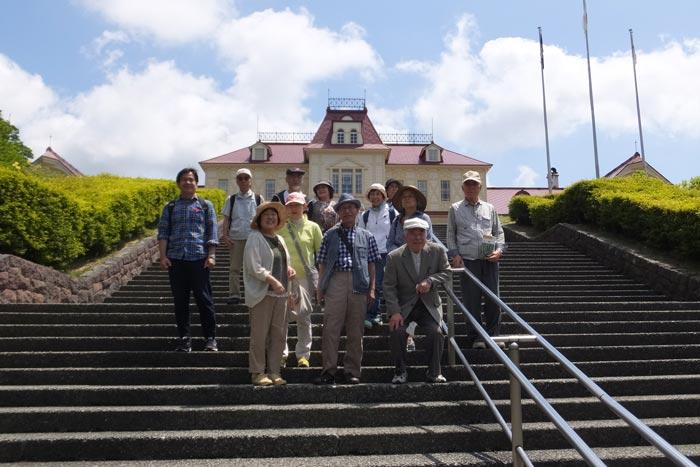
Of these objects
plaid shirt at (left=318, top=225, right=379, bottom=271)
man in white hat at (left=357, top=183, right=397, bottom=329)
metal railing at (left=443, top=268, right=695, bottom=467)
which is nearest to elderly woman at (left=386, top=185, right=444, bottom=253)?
man in white hat at (left=357, top=183, right=397, bottom=329)

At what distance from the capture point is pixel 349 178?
37.1 metres

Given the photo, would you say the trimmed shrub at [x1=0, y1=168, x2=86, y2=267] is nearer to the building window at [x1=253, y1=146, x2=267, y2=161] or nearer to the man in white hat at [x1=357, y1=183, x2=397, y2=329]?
the man in white hat at [x1=357, y1=183, x2=397, y2=329]

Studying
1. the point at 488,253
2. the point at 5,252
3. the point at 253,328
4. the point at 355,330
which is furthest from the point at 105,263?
the point at 488,253

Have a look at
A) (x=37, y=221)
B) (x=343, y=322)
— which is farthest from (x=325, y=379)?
(x=37, y=221)

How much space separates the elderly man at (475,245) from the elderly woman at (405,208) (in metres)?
0.25

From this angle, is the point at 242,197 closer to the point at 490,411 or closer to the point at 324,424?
the point at 324,424

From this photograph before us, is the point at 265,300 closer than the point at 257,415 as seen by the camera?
No

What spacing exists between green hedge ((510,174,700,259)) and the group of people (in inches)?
195

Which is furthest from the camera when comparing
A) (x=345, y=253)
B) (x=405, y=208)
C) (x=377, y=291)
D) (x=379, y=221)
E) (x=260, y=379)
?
(x=379, y=221)

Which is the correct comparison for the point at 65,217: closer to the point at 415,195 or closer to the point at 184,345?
the point at 184,345

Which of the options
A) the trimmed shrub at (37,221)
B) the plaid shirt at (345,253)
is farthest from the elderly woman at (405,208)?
the trimmed shrub at (37,221)

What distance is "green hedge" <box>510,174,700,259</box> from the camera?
8.55 meters

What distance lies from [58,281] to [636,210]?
10169mm

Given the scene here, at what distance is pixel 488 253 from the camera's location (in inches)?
210
